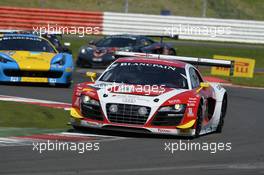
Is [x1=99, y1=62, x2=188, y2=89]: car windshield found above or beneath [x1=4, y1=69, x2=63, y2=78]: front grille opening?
above

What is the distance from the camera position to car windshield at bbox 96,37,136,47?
28.7m

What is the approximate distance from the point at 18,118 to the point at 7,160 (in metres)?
4.39

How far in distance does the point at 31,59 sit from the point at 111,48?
9.92 m

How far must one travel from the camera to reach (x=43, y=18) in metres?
38.3

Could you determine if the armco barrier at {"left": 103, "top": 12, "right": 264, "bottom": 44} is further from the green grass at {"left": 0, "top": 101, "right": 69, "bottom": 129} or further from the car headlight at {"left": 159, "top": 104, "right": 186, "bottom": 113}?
the car headlight at {"left": 159, "top": 104, "right": 186, "bottom": 113}

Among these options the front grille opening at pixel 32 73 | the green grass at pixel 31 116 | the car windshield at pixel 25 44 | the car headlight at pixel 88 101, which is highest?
the car windshield at pixel 25 44

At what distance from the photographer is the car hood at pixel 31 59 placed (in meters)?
18.2

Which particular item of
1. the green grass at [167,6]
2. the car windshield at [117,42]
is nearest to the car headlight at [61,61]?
the car windshield at [117,42]

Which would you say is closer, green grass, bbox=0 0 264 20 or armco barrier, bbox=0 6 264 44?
armco barrier, bbox=0 6 264 44

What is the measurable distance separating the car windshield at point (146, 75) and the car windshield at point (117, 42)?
625 inches

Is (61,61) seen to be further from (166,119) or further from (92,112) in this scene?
(166,119)

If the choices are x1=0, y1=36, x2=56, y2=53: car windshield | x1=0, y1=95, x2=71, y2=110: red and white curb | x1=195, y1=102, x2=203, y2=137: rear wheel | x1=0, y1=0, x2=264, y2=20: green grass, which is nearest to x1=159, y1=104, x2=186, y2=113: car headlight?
x1=195, y1=102, x2=203, y2=137: rear wheel

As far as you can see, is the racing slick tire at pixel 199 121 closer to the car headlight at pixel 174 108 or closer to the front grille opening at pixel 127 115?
the car headlight at pixel 174 108

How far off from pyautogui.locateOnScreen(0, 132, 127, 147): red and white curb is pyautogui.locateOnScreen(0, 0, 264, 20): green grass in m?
34.4
